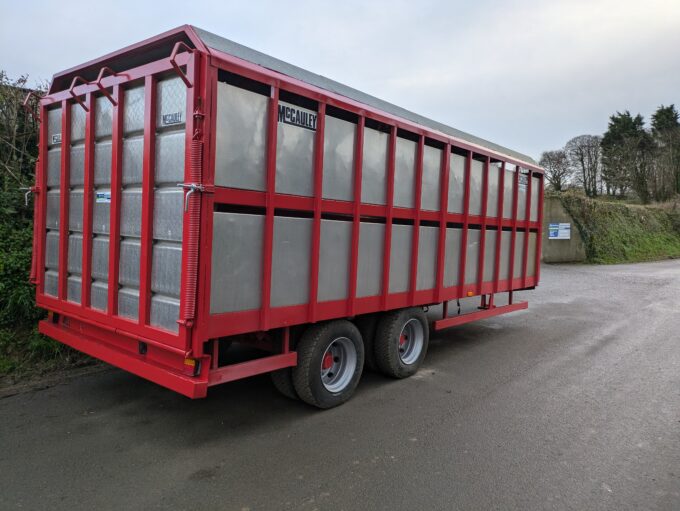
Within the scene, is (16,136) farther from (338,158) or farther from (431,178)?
(431,178)

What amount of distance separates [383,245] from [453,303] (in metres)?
5.96

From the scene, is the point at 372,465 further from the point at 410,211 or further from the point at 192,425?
the point at 410,211

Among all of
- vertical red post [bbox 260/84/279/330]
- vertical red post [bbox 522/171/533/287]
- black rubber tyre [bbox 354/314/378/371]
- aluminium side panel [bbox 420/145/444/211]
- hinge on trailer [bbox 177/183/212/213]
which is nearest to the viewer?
hinge on trailer [bbox 177/183/212/213]

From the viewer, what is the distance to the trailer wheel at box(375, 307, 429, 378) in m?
5.50

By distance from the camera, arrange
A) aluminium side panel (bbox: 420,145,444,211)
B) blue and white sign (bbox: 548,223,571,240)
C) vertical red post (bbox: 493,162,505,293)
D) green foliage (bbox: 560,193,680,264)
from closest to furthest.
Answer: aluminium side panel (bbox: 420,145,444,211)
vertical red post (bbox: 493,162,505,293)
blue and white sign (bbox: 548,223,571,240)
green foliage (bbox: 560,193,680,264)

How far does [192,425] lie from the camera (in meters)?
4.23

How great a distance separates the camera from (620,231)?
84.1ft

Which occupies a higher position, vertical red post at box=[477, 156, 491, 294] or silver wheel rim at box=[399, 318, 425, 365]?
vertical red post at box=[477, 156, 491, 294]

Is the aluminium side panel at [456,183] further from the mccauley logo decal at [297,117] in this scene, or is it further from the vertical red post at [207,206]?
the vertical red post at [207,206]

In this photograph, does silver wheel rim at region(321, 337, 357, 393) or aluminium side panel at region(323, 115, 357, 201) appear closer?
aluminium side panel at region(323, 115, 357, 201)

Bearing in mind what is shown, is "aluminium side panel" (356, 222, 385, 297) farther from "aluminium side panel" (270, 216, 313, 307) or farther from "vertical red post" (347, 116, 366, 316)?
"aluminium side panel" (270, 216, 313, 307)

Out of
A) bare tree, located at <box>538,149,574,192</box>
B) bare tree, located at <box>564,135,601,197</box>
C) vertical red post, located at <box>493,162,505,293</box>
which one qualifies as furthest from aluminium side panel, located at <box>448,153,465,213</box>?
bare tree, located at <box>564,135,601,197</box>

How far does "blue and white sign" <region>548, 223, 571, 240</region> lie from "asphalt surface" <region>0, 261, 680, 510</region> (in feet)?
59.5

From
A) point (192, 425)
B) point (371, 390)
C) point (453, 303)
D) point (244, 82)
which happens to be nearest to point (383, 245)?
point (371, 390)
